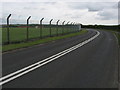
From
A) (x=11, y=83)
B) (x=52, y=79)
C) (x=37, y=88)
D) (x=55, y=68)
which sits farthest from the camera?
(x=55, y=68)

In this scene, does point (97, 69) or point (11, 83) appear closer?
point (11, 83)

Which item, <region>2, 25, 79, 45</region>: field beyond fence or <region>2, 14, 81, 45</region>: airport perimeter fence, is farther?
<region>2, 25, 79, 45</region>: field beyond fence

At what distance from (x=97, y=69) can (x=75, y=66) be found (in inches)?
36.8

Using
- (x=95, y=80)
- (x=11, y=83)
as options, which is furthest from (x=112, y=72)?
(x=11, y=83)

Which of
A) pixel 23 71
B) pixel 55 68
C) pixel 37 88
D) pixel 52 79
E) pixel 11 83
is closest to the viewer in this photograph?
pixel 37 88

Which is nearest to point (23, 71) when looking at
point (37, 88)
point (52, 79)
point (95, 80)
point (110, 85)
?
point (52, 79)

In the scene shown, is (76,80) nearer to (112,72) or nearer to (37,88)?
(37,88)

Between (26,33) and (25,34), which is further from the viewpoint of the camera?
(26,33)

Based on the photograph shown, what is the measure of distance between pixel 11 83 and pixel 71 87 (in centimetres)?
175

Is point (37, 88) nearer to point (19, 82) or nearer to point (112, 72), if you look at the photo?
point (19, 82)

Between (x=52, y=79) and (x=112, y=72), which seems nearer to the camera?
(x=52, y=79)

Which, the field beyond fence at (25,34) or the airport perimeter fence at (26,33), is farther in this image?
the field beyond fence at (25,34)

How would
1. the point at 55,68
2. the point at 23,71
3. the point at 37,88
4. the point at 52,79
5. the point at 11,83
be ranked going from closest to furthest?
the point at 37,88
the point at 11,83
the point at 52,79
the point at 23,71
the point at 55,68

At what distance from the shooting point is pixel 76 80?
677 centimetres
